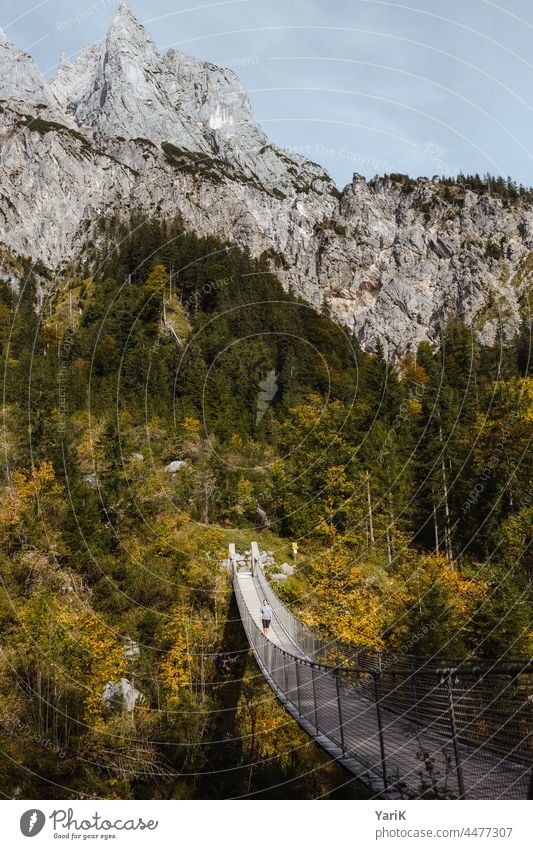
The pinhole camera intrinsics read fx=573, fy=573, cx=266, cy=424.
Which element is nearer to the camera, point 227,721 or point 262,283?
point 227,721

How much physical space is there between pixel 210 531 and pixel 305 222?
325 feet

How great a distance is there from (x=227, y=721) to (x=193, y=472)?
1606cm

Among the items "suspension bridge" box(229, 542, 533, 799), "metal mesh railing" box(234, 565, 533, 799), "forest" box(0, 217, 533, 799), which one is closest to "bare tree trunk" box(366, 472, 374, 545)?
"forest" box(0, 217, 533, 799)

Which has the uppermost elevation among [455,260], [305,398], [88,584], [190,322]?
[455,260]

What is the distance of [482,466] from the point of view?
32.3 meters

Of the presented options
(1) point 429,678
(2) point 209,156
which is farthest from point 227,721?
(2) point 209,156

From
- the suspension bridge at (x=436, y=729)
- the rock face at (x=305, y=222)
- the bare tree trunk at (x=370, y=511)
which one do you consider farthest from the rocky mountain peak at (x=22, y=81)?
the suspension bridge at (x=436, y=729)

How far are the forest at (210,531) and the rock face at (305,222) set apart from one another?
39719mm

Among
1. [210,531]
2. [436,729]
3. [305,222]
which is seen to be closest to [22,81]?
[305,222]

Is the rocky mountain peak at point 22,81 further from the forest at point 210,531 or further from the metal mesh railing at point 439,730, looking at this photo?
the metal mesh railing at point 439,730

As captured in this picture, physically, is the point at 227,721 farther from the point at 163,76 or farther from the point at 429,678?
the point at 163,76

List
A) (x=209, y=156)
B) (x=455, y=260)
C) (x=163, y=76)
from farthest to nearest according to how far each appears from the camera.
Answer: (x=163, y=76) < (x=209, y=156) < (x=455, y=260)

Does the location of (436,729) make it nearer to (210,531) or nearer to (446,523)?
(210,531)

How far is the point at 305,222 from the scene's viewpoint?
11762 centimetres
